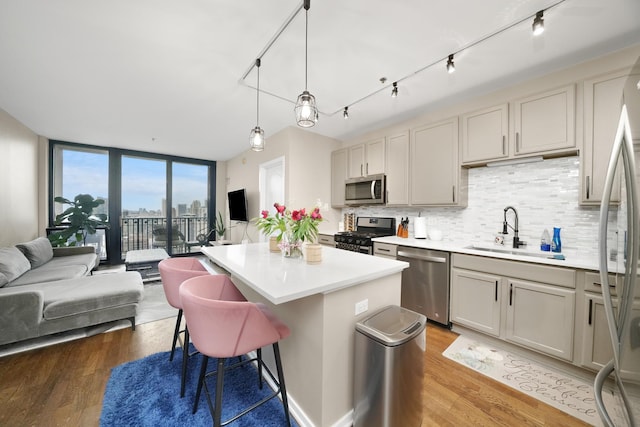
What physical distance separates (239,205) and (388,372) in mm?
4728

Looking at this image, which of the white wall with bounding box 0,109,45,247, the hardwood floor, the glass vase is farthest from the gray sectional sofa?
the glass vase

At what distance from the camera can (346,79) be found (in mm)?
2463

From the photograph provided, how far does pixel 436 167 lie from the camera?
2.92 m

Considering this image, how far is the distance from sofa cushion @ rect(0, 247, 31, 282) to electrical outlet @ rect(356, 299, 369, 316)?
3.63 metres

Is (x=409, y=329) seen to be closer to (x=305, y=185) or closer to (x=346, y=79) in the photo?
(x=346, y=79)

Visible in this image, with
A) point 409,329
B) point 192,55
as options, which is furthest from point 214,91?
point 409,329

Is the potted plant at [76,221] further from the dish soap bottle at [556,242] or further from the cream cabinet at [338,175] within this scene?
the dish soap bottle at [556,242]

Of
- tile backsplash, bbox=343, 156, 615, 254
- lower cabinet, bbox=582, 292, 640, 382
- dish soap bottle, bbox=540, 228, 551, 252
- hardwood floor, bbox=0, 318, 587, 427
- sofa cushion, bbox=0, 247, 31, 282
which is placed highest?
tile backsplash, bbox=343, 156, 615, 254

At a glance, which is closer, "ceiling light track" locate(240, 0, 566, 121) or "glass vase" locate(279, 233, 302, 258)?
Answer: "ceiling light track" locate(240, 0, 566, 121)

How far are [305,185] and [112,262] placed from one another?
4.75m

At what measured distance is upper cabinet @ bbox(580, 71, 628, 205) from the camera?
1840mm

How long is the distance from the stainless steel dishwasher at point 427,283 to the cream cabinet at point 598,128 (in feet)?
4.09

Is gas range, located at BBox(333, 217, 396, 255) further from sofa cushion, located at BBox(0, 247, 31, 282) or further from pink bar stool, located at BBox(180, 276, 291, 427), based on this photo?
sofa cushion, located at BBox(0, 247, 31, 282)

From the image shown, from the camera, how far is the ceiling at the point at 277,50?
1610 millimetres
